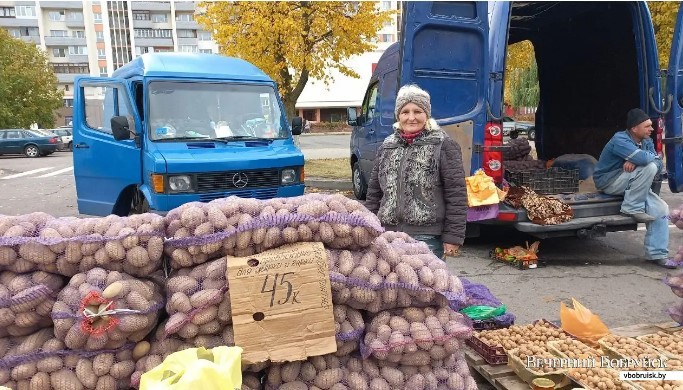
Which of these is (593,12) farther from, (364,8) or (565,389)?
(565,389)

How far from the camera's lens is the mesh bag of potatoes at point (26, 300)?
6.49 feet

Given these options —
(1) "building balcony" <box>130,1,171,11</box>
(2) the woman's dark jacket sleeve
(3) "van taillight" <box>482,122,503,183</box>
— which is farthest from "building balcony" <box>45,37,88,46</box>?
(2) the woman's dark jacket sleeve

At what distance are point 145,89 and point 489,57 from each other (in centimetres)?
417

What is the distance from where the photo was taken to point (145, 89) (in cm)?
593

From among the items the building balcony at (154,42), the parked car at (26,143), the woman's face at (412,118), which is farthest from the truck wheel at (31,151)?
the building balcony at (154,42)

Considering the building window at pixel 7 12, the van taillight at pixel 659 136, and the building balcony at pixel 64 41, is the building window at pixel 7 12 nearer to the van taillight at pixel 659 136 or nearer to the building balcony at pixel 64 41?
the building balcony at pixel 64 41

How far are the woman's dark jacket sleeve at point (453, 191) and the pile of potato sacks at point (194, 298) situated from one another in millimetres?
1022

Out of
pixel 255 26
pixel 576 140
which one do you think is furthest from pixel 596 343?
pixel 255 26

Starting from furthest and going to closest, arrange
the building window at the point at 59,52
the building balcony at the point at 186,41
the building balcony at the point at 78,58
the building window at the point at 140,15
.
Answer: the building balcony at the point at 186,41, the building window at the point at 140,15, the building window at the point at 59,52, the building balcony at the point at 78,58

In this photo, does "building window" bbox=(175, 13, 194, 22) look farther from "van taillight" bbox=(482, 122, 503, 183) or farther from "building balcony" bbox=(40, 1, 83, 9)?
"van taillight" bbox=(482, 122, 503, 183)

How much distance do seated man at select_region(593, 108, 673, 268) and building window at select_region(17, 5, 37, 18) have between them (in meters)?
75.7

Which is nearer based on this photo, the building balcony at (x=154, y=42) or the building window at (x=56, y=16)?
the building window at (x=56, y=16)

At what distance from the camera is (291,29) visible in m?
10.8

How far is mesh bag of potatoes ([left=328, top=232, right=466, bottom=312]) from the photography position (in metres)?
2.19
